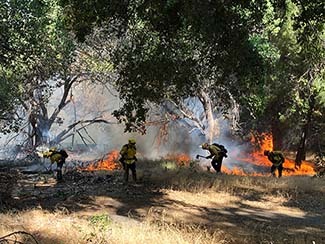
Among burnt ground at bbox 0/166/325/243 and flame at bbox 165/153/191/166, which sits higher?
flame at bbox 165/153/191/166

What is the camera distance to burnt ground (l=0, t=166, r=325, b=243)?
1122 cm

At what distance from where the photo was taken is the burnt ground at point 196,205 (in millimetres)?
11219

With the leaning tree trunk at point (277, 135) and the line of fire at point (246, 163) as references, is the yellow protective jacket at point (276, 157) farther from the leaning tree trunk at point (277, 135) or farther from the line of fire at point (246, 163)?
the leaning tree trunk at point (277, 135)

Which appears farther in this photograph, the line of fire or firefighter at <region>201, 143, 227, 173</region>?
the line of fire

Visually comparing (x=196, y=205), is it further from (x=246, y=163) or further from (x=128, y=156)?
(x=246, y=163)

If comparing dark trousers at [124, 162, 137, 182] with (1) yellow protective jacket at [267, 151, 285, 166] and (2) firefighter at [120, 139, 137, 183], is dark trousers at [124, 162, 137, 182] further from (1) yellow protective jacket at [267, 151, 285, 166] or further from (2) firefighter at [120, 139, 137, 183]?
(1) yellow protective jacket at [267, 151, 285, 166]

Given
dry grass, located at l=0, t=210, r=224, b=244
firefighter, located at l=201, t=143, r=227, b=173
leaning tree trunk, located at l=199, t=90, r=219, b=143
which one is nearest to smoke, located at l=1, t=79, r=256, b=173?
leaning tree trunk, located at l=199, t=90, r=219, b=143

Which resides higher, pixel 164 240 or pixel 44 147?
pixel 44 147

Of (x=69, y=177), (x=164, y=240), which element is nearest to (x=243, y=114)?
(x=69, y=177)

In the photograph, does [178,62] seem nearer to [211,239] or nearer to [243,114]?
[211,239]

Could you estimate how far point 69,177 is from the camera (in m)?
20.2

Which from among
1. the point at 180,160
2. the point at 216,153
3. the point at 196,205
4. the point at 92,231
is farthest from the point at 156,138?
the point at 92,231

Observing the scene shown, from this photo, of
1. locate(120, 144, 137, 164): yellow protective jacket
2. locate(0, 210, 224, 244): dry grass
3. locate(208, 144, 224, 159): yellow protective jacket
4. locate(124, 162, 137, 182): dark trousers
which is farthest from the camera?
locate(208, 144, 224, 159): yellow protective jacket

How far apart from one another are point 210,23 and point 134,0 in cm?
219
